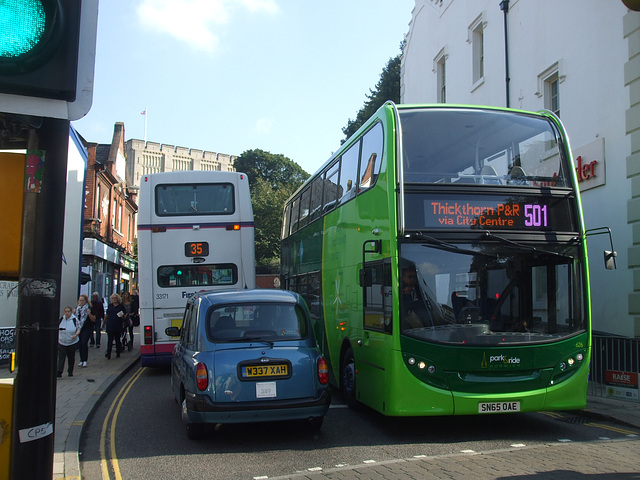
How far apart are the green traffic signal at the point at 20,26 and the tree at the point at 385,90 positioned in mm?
38661

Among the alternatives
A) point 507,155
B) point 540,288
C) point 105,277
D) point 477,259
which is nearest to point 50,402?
point 477,259

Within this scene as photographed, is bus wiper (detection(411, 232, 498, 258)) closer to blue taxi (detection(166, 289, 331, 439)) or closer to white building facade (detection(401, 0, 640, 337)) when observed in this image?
blue taxi (detection(166, 289, 331, 439))

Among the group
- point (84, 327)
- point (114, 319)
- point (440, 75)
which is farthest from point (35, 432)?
point (440, 75)

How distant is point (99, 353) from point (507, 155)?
1412 centimetres

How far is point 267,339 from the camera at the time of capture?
24.8 feet

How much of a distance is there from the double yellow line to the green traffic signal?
4.83 meters

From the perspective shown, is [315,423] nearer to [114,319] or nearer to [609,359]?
[609,359]

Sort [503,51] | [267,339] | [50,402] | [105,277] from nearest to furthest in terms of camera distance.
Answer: [50,402] → [267,339] → [503,51] → [105,277]

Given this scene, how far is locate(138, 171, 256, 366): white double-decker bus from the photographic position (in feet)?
44.3

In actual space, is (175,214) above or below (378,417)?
above

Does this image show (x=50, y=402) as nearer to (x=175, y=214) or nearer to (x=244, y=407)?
(x=244, y=407)

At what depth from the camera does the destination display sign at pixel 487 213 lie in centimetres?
757

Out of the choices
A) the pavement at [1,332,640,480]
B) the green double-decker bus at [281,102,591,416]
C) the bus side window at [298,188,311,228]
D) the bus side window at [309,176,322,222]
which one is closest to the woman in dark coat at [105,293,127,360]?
the pavement at [1,332,640,480]

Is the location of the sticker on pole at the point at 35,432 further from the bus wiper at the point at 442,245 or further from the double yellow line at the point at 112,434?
the bus wiper at the point at 442,245
